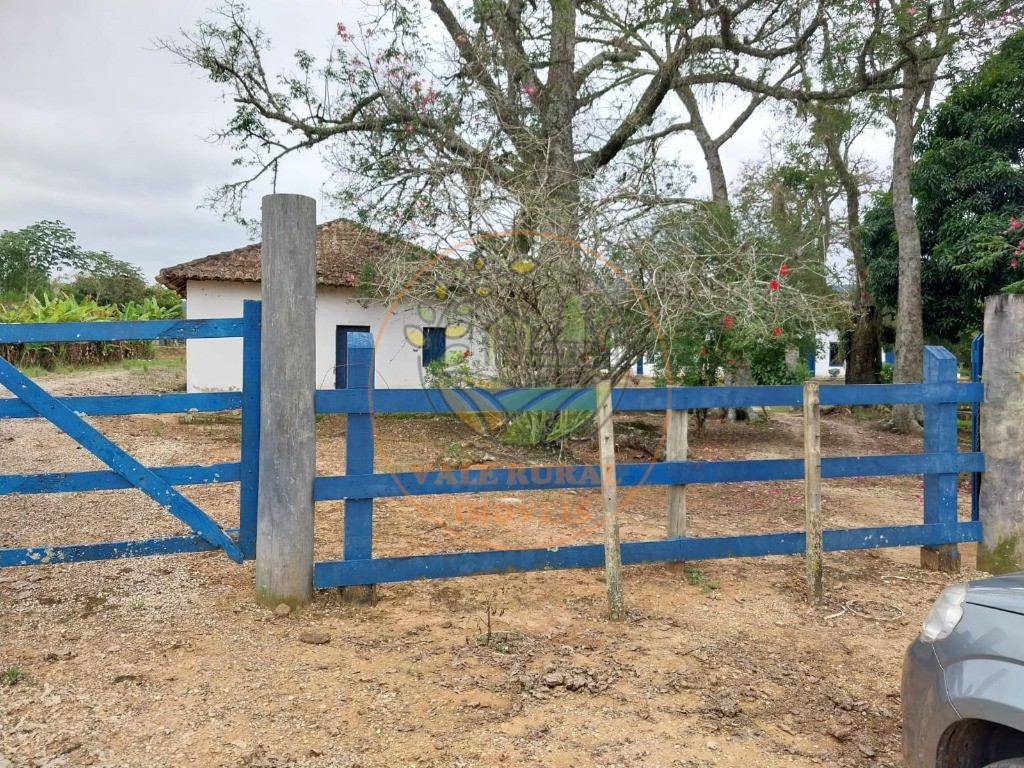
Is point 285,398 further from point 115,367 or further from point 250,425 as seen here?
→ point 115,367

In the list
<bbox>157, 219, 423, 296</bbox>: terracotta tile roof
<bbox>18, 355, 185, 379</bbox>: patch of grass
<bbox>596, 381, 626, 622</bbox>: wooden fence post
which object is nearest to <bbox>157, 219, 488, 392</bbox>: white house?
<bbox>157, 219, 423, 296</bbox>: terracotta tile roof

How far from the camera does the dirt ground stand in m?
2.52

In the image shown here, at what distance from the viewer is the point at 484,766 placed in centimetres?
240

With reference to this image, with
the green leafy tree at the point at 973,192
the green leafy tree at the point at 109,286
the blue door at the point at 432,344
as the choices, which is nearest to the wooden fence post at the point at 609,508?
the blue door at the point at 432,344

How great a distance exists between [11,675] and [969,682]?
3.68 metres

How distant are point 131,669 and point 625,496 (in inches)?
216

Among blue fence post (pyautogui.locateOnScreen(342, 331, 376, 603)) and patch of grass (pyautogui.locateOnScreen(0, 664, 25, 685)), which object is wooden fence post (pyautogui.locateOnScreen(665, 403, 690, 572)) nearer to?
blue fence post (pyautogui.locateOnScreen(342, 331, 376, 603))

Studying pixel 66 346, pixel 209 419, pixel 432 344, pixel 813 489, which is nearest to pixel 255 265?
pixel 209 419

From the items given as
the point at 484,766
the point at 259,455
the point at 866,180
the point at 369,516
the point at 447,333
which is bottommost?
the point at 484,766

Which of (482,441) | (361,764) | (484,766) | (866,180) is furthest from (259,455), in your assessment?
(866,180)

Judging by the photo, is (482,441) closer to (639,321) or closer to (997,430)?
(639,321)

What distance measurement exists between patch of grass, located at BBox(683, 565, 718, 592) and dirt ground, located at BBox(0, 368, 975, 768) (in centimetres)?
2

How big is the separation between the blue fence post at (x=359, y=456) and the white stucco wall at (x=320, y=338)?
10126 mm

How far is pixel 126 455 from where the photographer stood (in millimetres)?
3443
